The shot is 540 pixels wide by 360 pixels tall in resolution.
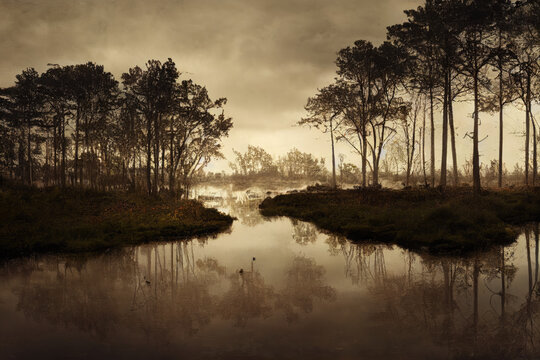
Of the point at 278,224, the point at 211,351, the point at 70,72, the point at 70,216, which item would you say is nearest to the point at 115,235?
the point at 70,216

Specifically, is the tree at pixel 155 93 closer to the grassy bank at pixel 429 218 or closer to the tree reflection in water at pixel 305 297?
the grassy bank at pixel 429 218

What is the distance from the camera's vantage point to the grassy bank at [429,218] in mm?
11258

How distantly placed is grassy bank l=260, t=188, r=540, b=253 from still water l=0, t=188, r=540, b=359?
111 cm

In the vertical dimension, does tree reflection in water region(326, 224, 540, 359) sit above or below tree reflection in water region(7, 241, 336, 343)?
above

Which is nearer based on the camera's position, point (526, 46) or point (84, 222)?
point (84, 222)

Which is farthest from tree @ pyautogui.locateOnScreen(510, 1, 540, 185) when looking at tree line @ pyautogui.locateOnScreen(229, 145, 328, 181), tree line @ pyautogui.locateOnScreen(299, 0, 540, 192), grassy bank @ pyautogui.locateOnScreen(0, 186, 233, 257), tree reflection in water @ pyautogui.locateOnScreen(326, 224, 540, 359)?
tree line @ pyautogui.locateOnScreen(229, 145, 328, 181)

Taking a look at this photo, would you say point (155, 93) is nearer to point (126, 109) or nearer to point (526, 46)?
point (126, 109)

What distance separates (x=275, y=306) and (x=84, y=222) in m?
13.7

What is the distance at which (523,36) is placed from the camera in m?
27.2

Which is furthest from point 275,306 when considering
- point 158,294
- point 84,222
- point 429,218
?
point 84,222

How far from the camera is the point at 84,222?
1603 cm

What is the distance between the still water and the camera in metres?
4.68

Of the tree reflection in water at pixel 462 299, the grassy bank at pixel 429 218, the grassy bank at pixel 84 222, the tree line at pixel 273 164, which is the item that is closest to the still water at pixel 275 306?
the tree reflection in water at pixel 462 299

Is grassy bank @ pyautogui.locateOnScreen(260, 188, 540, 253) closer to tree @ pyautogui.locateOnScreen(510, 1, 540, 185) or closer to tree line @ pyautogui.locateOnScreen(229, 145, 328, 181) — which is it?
tree @ pyautogui.locateOnScreen(510, 1, 540, 185)
